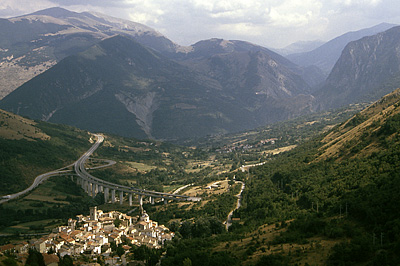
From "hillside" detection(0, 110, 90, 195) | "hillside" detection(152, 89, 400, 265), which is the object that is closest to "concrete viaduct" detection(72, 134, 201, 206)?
"hillside" detection(0, 110, 90, 195)

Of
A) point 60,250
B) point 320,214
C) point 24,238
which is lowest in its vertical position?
point 24,238

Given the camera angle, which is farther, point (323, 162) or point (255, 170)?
point (255, 170)

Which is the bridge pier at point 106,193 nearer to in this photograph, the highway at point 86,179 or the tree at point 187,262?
the highway at point 86,179

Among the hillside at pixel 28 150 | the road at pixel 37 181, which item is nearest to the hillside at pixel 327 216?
the road at pixel 37 181

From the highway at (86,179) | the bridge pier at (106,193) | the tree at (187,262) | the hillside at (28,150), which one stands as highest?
the tree at (187,262)

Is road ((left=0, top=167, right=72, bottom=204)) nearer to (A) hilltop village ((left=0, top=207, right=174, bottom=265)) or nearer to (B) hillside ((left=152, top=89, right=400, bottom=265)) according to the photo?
(A) hilltop village ((left=0, top=207, right=174, bottom=265))

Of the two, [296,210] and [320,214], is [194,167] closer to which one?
[296,210]

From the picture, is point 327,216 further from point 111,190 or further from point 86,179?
point 86,179

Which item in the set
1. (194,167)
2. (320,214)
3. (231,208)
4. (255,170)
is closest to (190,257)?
(320,214)
